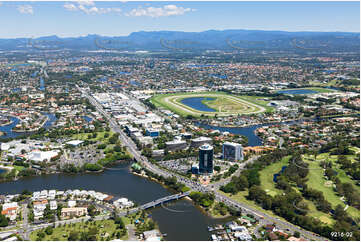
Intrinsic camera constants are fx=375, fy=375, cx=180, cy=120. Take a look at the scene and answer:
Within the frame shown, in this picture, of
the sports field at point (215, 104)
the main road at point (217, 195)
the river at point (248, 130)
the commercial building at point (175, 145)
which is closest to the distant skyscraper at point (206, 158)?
the main road at point (217, 195)

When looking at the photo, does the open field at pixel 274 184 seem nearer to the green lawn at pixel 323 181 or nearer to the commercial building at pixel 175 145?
the green lawn at pixel 323 181

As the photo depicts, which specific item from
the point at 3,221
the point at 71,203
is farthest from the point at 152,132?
the point at 3,221

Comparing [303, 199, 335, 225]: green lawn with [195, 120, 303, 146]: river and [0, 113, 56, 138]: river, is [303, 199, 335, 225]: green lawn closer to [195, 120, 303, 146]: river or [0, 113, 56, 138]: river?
[195, 120, 303, 146]: river

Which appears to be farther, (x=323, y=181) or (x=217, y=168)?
(x=217, y=168)

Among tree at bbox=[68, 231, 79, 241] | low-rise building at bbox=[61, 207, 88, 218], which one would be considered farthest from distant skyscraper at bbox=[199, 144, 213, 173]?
tree at bbox=[68, 231, 79, 241]

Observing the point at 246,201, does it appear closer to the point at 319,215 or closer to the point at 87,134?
the point at 319,215

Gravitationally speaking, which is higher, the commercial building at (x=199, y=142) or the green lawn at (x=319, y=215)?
the commercial building at (x=199, y=142)

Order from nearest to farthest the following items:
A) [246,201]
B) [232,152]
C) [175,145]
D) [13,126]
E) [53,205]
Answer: [53,205], [246,201], [232,152], [175,145], [13,126]
